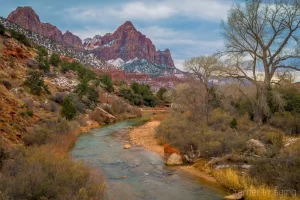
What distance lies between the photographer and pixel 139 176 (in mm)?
11203

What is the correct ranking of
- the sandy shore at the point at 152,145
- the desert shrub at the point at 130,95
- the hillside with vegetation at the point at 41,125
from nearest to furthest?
the hillside with vegetation at the point at 41,125, the sandy shore at the point at 152,145, the desert shrub at the point at 130,95

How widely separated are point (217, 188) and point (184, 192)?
4.37 ft

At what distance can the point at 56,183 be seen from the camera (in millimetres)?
6211

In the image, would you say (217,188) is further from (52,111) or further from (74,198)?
(52,111)

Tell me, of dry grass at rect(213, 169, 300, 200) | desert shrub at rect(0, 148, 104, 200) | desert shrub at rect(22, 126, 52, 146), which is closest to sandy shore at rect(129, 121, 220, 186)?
dry grass at rect(213, 169, 300, 200)

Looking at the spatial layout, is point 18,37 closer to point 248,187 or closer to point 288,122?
point 288,122

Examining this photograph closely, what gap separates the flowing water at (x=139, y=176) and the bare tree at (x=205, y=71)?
8327mm

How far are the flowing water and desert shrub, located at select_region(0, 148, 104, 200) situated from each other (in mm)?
1601

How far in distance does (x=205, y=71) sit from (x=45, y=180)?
72.2 feet

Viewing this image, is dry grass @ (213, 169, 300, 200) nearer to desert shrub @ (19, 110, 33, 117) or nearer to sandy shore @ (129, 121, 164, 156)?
sandy shore @ (129, 121, 164, 156)

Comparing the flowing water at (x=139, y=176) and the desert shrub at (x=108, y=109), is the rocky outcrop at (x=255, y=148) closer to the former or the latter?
the flowing water at (x=139, y=176)

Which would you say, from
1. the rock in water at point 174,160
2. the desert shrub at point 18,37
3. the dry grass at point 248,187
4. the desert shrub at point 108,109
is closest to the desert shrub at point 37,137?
the rock in water at point 174,160

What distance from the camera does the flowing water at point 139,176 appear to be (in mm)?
9031

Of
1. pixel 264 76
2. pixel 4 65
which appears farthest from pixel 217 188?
pixel 4 65
